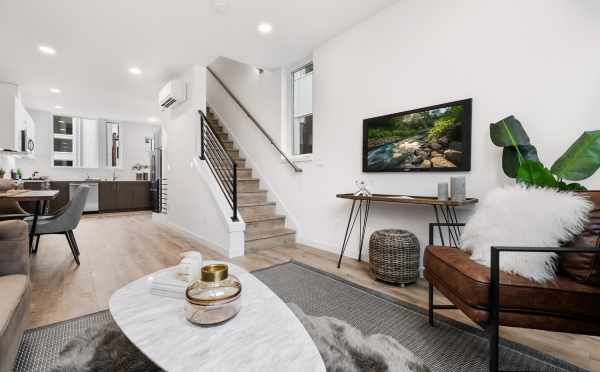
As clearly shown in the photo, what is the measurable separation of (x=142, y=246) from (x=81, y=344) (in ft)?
8.13

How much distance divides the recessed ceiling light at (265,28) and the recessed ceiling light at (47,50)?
2.90m

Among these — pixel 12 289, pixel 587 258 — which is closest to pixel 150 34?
pixel 12 289

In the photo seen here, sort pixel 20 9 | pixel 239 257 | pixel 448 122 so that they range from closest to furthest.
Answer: pixel 448 122 → pixel 20 9 → pixel 239 257

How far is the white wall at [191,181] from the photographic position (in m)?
3.45

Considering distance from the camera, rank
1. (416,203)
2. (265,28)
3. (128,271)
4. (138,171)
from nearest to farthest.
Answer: (416,203) < (128,271) < (265,28) < (138,171)

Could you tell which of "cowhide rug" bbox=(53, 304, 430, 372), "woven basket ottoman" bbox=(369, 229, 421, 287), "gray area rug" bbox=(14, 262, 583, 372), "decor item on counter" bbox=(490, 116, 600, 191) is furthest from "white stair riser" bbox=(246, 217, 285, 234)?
"decor item on counter" bbox=(490, 116, 600, 191)

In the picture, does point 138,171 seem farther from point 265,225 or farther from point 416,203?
point 416,203

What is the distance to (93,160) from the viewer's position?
7.81m

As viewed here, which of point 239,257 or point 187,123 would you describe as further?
point 187,123

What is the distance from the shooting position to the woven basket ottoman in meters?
2.38

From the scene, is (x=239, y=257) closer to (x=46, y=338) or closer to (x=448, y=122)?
(x=46, y=338)

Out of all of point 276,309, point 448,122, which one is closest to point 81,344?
point 276,309

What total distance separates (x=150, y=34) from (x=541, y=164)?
4036 mm

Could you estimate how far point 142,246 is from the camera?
12.2 ft
